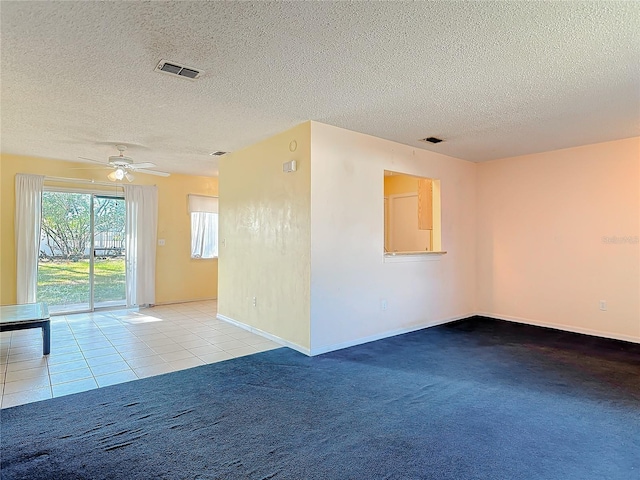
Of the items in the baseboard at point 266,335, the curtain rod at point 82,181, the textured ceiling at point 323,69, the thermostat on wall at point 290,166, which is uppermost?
the textured ceiling at point 323,69

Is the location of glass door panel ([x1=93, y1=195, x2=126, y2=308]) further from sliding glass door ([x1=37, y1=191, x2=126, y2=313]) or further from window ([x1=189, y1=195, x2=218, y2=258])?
window ([x1=189, y1=195, x2=218, y2=258])

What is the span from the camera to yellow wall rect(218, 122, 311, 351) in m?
3.92

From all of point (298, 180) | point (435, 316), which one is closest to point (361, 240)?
point (298, 180)

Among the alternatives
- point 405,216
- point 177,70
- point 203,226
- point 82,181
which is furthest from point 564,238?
point 82,181

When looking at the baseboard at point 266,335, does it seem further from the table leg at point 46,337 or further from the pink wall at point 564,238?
the pink wall at point 564,238

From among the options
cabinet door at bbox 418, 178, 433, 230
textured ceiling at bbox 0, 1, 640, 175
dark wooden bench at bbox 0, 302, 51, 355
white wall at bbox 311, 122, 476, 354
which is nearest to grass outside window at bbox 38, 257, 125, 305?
dark wooden bench at bbox 0, 302, 51, 355

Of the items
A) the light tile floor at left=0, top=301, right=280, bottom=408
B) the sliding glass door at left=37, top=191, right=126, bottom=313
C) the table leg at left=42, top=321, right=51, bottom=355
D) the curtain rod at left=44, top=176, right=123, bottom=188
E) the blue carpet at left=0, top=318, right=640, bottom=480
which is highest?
the curtain rod at left=44, top=176, right=123, bottom=188

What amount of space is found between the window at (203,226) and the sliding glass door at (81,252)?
129cm

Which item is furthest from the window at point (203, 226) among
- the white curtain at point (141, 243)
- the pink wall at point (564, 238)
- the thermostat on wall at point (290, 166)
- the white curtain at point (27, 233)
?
the pink wall at point (564, 238)

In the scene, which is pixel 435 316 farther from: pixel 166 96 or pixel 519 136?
pixel 166 96

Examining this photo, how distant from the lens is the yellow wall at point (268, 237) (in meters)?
3.92

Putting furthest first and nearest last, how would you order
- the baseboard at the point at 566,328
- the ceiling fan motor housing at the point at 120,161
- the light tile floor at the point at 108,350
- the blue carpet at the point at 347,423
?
the ceiling fan motor housing at the point at 120,161 → the baseboard at the point at 566,328 → the light tile floor at the point at 108,350 → the blue carpet at the point at 347,423

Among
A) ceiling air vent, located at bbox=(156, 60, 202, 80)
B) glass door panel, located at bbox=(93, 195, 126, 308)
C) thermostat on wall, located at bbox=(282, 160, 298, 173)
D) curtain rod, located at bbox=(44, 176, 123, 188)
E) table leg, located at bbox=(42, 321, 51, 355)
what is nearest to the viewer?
ceiling air vent, located at bbox=(156, 60, 202, 80)

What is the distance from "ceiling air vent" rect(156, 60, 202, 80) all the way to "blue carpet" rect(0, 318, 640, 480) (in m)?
2.48
